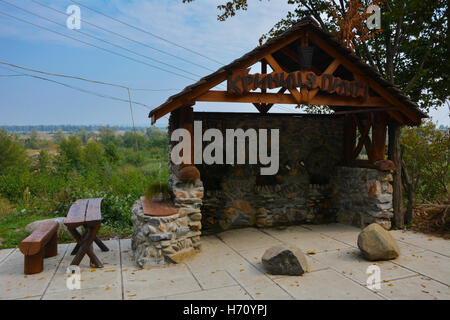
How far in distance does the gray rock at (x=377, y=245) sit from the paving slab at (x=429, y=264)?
0.18m

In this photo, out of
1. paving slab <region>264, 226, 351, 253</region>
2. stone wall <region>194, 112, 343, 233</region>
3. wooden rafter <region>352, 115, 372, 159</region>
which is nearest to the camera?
paving slab <region>264, 226, 351, 253</region>

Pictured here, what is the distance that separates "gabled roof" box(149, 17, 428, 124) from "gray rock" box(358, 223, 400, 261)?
2599 mm

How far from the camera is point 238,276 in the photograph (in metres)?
4.60

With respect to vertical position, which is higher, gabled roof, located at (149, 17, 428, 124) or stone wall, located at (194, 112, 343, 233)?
gabled roof, located at (149, 17, 428, 124)

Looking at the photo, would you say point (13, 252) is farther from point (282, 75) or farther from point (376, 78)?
point (376, 78)

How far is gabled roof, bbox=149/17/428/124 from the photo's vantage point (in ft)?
17.0

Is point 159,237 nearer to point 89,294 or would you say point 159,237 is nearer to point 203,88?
point 89,294

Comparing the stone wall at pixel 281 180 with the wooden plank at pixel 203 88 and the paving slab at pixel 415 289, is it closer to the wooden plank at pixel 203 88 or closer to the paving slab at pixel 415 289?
the wooden plank at pixel 203 88

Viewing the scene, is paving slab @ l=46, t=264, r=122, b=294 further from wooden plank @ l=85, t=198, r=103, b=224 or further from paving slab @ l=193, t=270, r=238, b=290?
paving slab @ l=193, t=270, r=238, b=290

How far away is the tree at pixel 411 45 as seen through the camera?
7.83 m

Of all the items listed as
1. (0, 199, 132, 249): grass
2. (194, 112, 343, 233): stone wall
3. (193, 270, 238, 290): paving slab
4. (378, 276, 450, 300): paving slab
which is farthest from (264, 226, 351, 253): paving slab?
(0, 199, 132, 249): grass

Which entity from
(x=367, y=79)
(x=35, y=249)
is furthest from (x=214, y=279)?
(x=367, y=79)


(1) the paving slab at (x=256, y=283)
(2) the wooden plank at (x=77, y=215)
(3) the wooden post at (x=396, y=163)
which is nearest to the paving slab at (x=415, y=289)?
(1) the paving slab at (x=256, y=283)

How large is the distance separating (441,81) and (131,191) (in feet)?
28.4
